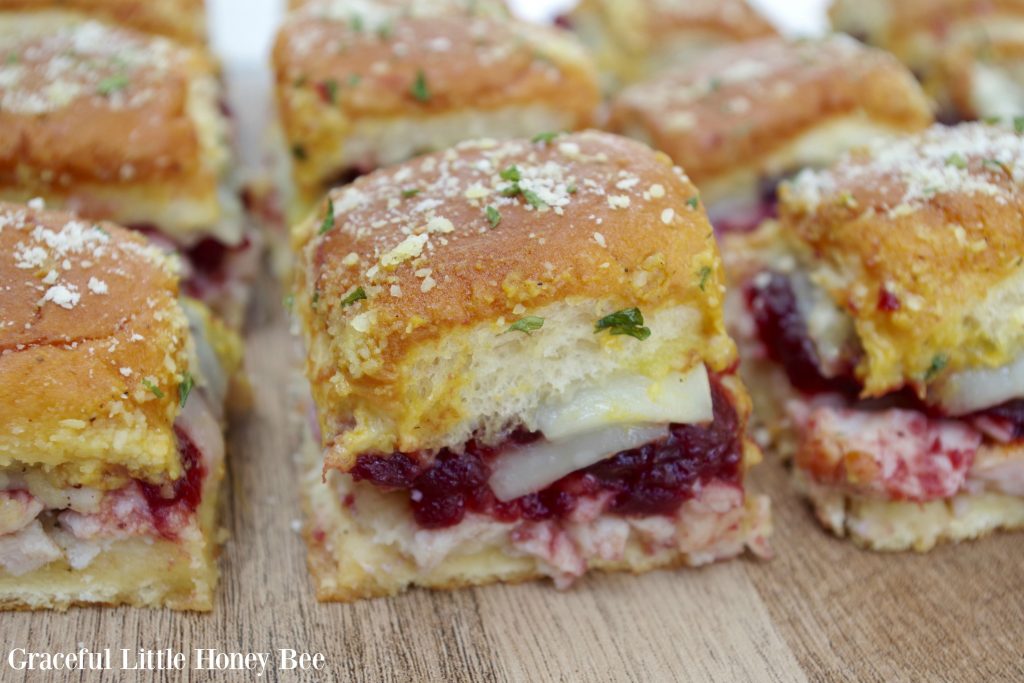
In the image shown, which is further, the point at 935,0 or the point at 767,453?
the point at 935,0

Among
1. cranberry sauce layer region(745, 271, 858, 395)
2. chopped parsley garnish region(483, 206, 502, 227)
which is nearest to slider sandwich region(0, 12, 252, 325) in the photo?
chopped parsley garnish region(483, 206, 502, 227)

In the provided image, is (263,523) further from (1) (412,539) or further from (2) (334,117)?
(2) (334,117)

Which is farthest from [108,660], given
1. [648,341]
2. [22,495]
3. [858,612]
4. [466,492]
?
[858,612]

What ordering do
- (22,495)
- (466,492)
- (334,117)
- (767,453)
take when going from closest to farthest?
(22,495)
(466,492)
(767,453)
(334,117)

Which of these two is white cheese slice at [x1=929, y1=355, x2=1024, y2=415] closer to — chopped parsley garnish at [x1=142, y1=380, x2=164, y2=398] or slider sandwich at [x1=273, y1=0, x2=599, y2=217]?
slider sandwich at [x1=273, y1=0, x2=599, y2=217]

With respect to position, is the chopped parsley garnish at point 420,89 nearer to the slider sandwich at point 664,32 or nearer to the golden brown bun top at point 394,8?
the golden brown bun top at point 394,8

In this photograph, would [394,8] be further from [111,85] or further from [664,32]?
[664,32]

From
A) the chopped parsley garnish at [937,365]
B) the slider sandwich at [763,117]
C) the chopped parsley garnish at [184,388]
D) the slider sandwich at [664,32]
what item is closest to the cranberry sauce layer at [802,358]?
the chopped parsley garnish at [937,365]
